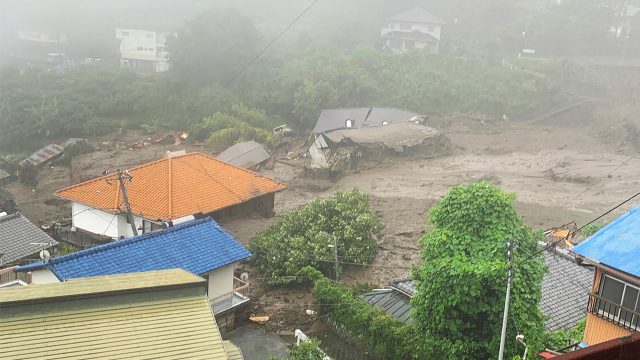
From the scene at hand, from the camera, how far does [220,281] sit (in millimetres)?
21469

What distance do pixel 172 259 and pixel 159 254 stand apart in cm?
49

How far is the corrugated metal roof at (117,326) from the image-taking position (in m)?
11.8

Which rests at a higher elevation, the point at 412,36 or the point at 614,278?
the point at 412,36

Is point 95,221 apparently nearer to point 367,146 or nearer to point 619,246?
point 367,146

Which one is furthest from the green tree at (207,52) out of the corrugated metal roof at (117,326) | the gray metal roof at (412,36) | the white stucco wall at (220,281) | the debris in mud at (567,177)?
the corrugated metal roof at (117,326)

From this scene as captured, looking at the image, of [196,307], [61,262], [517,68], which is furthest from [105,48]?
[196,307]

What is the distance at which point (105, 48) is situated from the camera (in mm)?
81188

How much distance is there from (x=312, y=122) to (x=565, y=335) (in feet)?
136

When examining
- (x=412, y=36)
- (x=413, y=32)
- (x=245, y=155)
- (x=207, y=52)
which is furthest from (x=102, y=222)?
(x=413, y=32)

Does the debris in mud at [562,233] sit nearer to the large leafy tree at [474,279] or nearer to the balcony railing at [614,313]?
the large leafy tree at [474,279]

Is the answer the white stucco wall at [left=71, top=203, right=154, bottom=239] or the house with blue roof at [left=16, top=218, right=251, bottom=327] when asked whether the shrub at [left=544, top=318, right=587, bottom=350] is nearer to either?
the house with blue roof at [left=16, top=218, right=251, bottom=327]

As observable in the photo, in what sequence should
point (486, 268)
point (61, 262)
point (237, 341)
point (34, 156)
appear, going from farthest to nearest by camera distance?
point (34, 156) → point (237, 341) → point (61, 262) → point (486, 268)

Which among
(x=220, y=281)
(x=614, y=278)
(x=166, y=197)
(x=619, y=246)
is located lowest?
(x=220, y=281)

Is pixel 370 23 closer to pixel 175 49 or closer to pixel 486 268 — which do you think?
pixel 175 49
